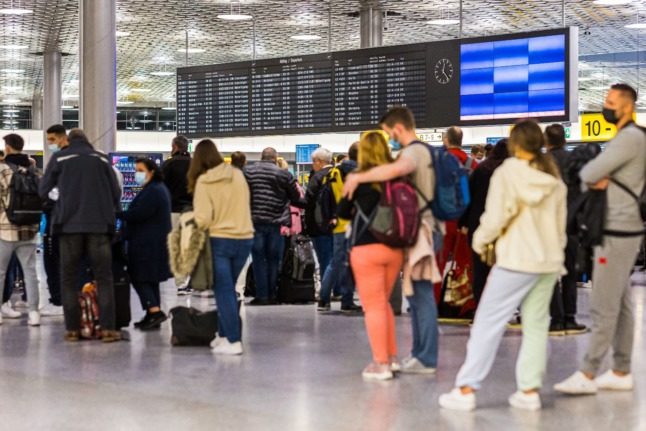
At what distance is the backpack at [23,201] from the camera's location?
31.2 ft

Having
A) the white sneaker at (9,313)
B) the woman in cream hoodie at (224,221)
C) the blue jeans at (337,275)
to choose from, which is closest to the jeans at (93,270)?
A: the woman in cream hoodie at (224,221)

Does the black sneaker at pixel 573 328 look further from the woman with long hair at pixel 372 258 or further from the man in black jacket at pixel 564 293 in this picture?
the woman with long hair at pixel 372 258

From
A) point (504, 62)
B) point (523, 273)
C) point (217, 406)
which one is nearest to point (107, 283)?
point (217, 406)

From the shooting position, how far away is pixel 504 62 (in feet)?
44.3

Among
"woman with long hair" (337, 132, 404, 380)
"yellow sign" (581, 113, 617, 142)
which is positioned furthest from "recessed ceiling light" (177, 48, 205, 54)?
"woman with long hair" (337, 132, 404, 380)

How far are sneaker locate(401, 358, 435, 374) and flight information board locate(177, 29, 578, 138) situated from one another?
669 cm

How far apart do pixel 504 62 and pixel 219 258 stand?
6.79 m

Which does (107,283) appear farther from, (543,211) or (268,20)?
(268,20)

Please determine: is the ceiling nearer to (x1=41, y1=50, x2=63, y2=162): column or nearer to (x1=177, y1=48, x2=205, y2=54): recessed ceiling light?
(x1=177, y1=48, x2=205, y2=54): recessed ceiling light

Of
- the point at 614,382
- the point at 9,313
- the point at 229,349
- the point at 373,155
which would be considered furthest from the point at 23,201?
the point at 614,382

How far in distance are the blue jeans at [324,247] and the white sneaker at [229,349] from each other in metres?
3.77

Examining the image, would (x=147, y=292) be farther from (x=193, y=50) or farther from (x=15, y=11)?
(x=193, y=50)

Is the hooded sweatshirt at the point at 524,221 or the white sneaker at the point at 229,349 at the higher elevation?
the hooded sweatshirt at the point at 524,221

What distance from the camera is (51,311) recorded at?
35.3 ft
